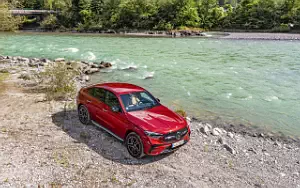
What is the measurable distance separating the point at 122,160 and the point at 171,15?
79383 millimetres

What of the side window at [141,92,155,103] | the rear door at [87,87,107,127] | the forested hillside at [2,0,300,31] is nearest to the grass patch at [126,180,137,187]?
the rear door at [87,87,107,127]

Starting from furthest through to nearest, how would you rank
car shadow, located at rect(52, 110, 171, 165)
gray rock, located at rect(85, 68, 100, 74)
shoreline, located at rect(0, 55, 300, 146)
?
gray rock, located at rect(85, 68, 100, 74) < shoreline, located at rect(0, 55, 300, 146) < car shadow, located at rect(52, 110, 171, 165)

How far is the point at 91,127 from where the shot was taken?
928 cm

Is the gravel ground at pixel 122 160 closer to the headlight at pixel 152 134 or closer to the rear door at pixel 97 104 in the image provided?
the rear door at pixel 97 104

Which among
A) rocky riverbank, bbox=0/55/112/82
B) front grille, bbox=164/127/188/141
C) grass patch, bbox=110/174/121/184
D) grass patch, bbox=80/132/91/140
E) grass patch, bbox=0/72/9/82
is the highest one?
rocky riverbank, bbox=0/55/112/82

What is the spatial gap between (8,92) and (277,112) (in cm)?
1368

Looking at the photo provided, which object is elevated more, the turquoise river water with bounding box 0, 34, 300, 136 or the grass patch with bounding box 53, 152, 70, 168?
the turquoise river water with bounding box 0, 34, 300, 136

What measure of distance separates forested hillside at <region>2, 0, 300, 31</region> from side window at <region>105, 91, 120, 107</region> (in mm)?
65284

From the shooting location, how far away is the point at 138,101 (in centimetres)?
843

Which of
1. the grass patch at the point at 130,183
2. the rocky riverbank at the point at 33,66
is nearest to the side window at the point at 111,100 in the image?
the grass patch at the point at 130,183

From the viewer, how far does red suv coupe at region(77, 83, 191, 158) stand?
703 cm

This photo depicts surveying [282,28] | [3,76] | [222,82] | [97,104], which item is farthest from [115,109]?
[282,28]

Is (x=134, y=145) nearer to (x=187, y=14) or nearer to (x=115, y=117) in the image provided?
(x=115, y=117)

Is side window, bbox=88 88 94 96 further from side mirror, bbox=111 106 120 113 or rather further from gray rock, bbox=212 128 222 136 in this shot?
gray rock, bbox=212 128 222 136
